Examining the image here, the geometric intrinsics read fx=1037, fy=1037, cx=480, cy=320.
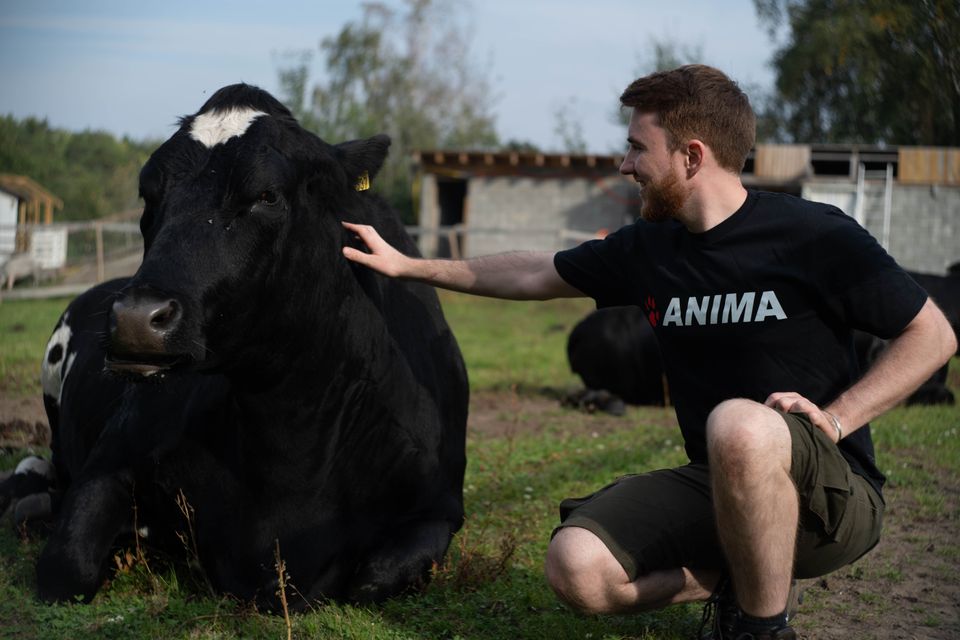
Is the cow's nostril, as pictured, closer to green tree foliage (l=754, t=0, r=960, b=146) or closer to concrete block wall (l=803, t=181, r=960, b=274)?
green tree foliage (l=754, t=0, r=960, b=146)

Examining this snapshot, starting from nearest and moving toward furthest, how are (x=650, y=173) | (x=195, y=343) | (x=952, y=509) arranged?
1. (x=195, y=343)
2. (x=650, y=173)
3. (x=952, y=509)

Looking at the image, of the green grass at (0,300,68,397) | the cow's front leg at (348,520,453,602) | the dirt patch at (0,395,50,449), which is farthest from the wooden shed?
the cow's front leg at (348,520,453,602)

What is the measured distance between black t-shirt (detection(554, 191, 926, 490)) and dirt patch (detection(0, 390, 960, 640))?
70 centimetres

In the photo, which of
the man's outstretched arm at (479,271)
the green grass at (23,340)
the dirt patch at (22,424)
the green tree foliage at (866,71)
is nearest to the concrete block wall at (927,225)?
the green tree foliage at (866,71)

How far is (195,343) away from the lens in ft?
10.8

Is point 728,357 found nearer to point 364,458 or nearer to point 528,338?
point 364,458

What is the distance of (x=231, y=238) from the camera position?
349 centimetres

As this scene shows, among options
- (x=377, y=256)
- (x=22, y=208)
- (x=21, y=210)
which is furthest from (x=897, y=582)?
(x=21, y=210)

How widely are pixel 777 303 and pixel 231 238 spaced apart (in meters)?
1.81

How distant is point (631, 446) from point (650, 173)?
390 cm

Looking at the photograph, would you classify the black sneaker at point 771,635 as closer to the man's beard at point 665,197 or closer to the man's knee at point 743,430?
the man's knee at point 743,430

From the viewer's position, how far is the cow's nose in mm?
3113

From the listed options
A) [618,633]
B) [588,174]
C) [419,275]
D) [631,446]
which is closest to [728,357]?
[618,633]

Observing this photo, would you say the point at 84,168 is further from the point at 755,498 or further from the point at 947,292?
the point at 755,498
